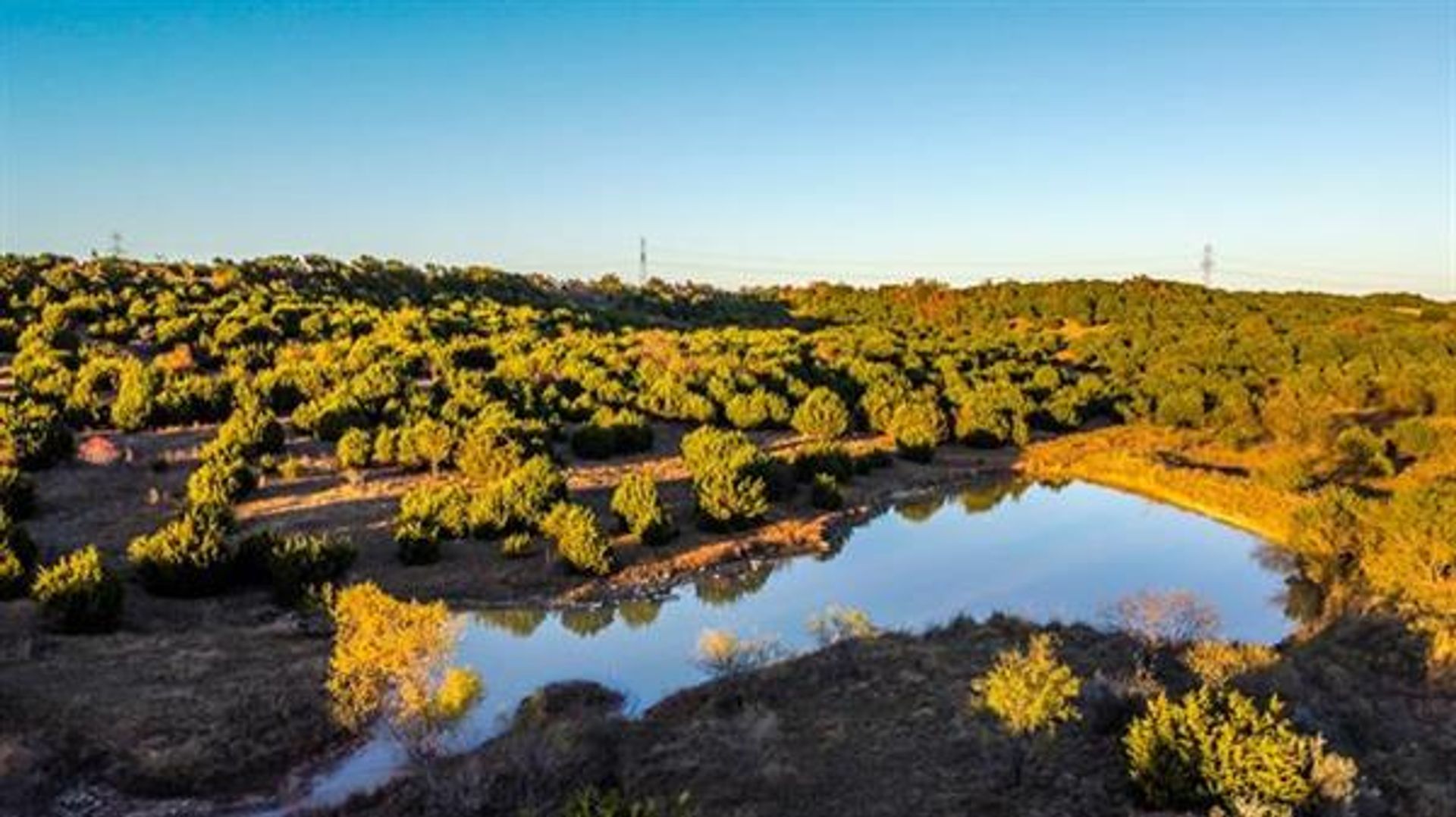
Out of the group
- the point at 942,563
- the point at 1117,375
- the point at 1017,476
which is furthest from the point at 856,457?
the point at 1117,375

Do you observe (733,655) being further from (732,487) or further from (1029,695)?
(732,487)

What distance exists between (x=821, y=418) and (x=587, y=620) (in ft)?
76.4

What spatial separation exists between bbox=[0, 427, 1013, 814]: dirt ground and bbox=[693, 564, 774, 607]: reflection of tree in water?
0.55 m

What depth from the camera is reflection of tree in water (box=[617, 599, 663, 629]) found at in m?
23.1

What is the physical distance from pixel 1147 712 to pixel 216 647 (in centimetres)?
1423

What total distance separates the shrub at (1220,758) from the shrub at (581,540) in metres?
14.0

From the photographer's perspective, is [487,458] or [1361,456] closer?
[487,458]

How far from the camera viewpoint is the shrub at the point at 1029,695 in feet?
44.5

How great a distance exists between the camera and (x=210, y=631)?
63.5ft

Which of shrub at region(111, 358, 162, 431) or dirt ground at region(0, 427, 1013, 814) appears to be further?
shrub at region(111, 358, 162, 431)

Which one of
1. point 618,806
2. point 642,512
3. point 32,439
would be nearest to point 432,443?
point 642,512

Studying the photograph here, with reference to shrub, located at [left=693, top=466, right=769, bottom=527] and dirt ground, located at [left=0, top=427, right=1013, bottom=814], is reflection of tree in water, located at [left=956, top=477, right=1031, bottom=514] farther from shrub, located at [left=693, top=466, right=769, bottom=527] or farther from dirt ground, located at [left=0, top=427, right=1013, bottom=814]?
shrub, located at [left=693, top=466, right=769, bottom=527]

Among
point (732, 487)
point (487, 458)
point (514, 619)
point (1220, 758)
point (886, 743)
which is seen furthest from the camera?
point (487, 458)

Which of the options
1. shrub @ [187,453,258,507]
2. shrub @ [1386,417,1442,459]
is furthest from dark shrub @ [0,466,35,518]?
shrub @ [1386,417,1442,459]
